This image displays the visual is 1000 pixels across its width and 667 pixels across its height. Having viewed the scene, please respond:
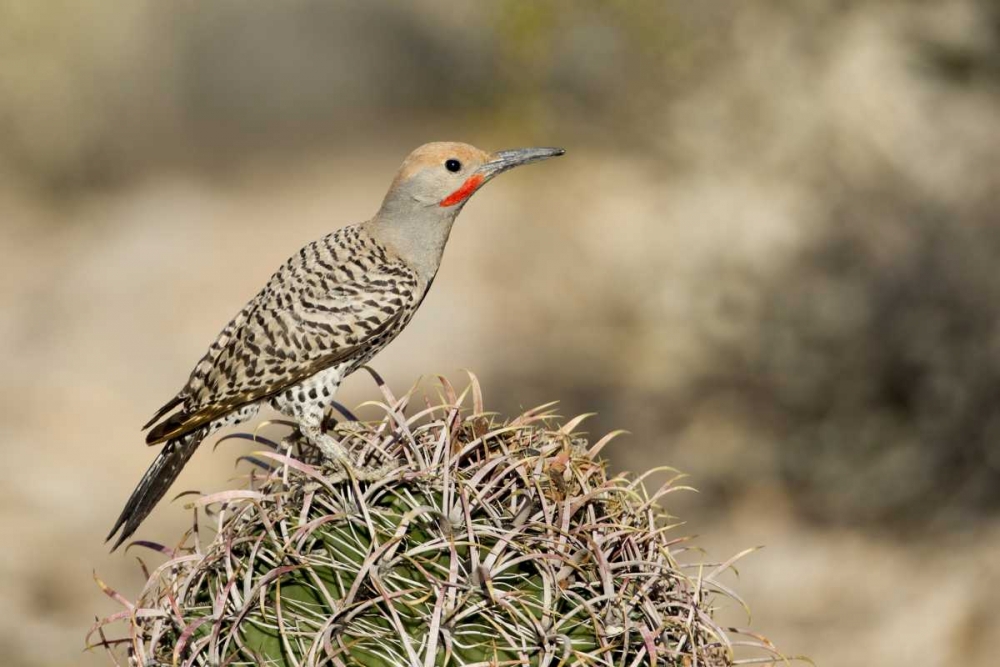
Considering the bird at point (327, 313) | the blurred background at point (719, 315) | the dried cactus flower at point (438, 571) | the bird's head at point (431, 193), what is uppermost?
the blurred background at point (719, 315)

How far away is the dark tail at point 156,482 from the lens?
125 inches

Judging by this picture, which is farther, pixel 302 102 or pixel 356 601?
pixel 302 102

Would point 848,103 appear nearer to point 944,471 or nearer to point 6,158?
point 944,471

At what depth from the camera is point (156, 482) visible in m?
3.23

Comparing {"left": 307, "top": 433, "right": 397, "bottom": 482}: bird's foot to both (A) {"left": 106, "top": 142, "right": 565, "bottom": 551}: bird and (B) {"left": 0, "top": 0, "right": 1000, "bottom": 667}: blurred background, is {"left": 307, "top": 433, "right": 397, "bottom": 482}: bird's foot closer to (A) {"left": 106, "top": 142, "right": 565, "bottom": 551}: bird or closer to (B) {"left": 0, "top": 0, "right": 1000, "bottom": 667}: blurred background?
(A) {"left": 106, "top": 142, "right": 565, "bottom": 551}: bird

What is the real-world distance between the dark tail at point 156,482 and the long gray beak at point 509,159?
1137 millimetres

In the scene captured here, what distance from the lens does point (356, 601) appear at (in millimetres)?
2496

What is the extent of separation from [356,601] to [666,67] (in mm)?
9684

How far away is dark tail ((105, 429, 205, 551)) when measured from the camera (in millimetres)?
3172

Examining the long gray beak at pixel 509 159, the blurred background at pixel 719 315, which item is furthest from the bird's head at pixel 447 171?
the blurred background at pixel 719 315

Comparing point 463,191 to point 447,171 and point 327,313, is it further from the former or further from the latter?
point 327,313

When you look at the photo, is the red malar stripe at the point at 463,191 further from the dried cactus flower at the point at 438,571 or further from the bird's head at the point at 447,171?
the dried cactus flower at the point at 438,571

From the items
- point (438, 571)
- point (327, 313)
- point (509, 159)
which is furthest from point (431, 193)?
point (438, 571)

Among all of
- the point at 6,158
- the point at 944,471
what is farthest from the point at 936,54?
the point at 6,158
